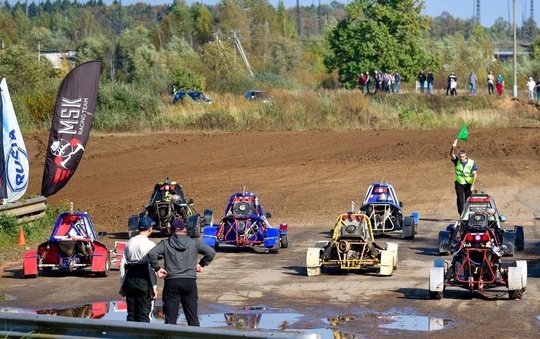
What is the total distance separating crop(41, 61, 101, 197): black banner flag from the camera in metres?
25.1

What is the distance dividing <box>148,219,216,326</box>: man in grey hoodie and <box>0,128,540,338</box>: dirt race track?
109 inches

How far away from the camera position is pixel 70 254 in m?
21.8

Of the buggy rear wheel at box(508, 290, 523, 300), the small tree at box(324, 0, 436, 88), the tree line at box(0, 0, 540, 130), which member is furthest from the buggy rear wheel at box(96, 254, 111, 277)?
the small tree at box(324, 0, 436, 88)

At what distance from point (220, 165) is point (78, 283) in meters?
21.9

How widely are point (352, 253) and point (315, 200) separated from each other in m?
12.7

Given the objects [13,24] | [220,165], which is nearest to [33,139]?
[220,165]

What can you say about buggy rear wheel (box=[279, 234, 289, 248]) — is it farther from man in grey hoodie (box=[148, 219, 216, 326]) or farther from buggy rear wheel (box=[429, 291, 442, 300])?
man in grey hoodie (box=[148, 219, 216, 326])

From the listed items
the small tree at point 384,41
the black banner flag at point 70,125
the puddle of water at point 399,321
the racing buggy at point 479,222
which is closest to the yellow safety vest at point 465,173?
the racing buggy at point 479,222

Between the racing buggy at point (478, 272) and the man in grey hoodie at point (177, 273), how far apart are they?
18.8 feet

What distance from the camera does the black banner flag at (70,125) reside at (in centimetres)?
2509

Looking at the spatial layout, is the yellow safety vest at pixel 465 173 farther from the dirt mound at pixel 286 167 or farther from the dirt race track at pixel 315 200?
the dirt mound at pixel 286 167

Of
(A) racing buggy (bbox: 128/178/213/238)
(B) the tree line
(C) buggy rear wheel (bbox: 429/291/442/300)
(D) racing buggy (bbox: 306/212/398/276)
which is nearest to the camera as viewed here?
(C) buggy rear wheel (bbox: 429/291/442/300)

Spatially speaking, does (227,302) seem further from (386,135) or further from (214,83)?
(214,83)

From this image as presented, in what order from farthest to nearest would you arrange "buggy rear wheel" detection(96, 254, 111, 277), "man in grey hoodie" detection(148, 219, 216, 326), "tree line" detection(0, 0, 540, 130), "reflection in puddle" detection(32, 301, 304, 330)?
"tree line" detection(0, 0, 540, 130), "buggy rear wheel" detection(96, 254, 111, 277), "reflection in puddle" detection(32, 301, 304, 330), "man in grey hoodie" detection(148, 219, 216, 326)
